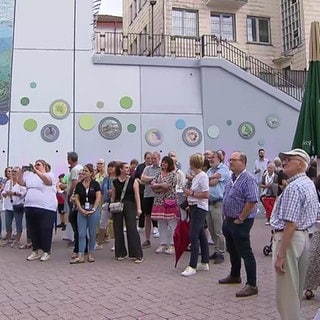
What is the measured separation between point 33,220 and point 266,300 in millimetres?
4568

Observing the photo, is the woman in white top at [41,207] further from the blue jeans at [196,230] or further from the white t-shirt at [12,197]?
the blue jeans at [196,230]

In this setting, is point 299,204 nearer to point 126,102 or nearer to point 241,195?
point 241,195

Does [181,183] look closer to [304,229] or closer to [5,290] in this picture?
[5,290]

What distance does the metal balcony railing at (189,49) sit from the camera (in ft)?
51.5

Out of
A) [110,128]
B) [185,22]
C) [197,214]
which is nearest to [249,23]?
[185,22]

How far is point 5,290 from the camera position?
615 cm

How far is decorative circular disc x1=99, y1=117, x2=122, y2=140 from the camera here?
45.3 feet

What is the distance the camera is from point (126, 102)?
14.0 metres

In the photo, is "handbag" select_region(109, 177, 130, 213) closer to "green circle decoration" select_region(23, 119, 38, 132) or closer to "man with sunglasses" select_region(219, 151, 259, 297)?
"man with sunglasses" select_region(219, 151, 259, 297)

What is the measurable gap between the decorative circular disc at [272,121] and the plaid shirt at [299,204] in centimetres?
1112

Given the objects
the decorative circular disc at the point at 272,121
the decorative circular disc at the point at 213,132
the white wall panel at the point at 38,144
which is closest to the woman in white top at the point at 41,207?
the white wall panel at the point at 38,144

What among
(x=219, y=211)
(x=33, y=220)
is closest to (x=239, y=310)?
(x=219, y=211)

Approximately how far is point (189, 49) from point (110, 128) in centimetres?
558

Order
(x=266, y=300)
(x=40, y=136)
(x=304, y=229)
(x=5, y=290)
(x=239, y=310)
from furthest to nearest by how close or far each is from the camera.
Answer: (x=40, y=136)
(x=5, y=290)
(x=266, y=300)
(x=239, y=310)
(x=304, y=229)
